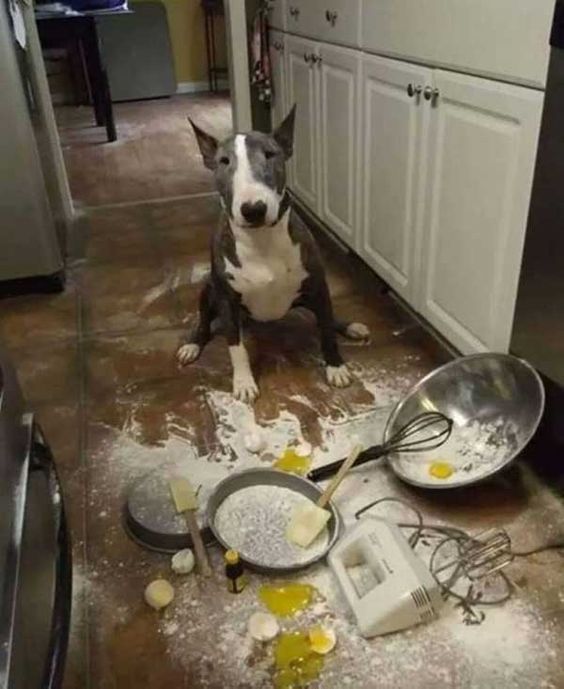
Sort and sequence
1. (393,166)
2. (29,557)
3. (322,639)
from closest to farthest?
(29,557), (322,639), (393,166)

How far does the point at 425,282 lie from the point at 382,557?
0.86 metres

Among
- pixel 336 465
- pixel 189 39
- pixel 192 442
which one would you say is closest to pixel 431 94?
pixel 336 465

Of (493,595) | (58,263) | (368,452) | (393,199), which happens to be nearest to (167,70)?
(58,263)

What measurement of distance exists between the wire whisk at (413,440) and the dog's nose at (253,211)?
56 cm

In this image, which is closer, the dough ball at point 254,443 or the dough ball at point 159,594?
the dough ball at point 159,594

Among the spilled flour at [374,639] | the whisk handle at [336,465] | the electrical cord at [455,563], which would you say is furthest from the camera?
the whisk handle at [336,465]

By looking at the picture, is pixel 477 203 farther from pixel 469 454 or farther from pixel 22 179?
pixel 22 179

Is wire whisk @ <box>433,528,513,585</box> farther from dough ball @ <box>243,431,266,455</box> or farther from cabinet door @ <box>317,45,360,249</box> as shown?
cabinet door @ <box>317,45,360,249</box>

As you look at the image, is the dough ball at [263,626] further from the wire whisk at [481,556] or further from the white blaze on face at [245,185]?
the white blaze on face at [245,185]

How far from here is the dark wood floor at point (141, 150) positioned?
348cm

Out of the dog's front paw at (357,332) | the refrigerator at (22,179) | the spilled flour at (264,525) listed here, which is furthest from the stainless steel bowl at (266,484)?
the refrigerator at (22,179)

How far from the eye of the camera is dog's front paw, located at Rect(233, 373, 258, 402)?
1.69 m

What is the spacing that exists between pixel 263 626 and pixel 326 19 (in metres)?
1.87

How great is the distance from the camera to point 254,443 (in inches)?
58.8
